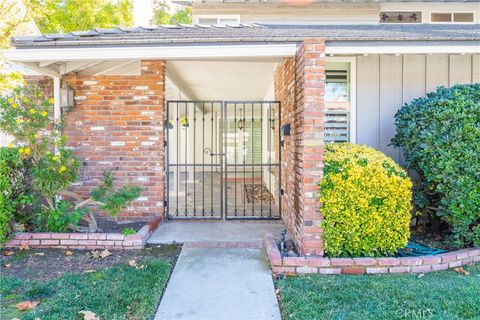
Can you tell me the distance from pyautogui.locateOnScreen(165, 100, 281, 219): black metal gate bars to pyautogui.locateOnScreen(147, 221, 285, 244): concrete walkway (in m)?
0.36

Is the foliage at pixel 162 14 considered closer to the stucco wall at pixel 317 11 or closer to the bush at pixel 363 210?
the stucco wall at pixel 317 11

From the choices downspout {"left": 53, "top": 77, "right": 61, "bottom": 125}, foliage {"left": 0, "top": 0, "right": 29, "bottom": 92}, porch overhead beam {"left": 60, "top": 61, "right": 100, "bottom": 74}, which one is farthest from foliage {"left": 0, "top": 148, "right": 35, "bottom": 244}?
foliage {"left": 0, "top": 0, "right": 29, "bottom": 92}

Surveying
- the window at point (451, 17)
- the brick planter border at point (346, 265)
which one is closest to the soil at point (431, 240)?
the brick planter border at point (346, 265)

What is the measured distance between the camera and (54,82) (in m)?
5.24

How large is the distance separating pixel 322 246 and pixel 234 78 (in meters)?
4.57


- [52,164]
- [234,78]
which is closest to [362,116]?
[234,78]

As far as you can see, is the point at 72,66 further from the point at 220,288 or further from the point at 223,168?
the point at 220,288

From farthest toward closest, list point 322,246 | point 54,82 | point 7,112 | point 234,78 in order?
point 234,78, point 54,82, point 7,112, point 322,246

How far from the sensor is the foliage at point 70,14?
46.6 feet

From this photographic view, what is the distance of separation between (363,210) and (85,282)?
309 cm

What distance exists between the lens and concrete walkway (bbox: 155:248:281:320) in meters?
2.88

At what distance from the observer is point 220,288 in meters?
3.30

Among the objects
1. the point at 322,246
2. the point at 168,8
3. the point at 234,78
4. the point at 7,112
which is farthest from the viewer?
the point at 168,8

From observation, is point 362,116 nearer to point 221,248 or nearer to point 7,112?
point 221,248
